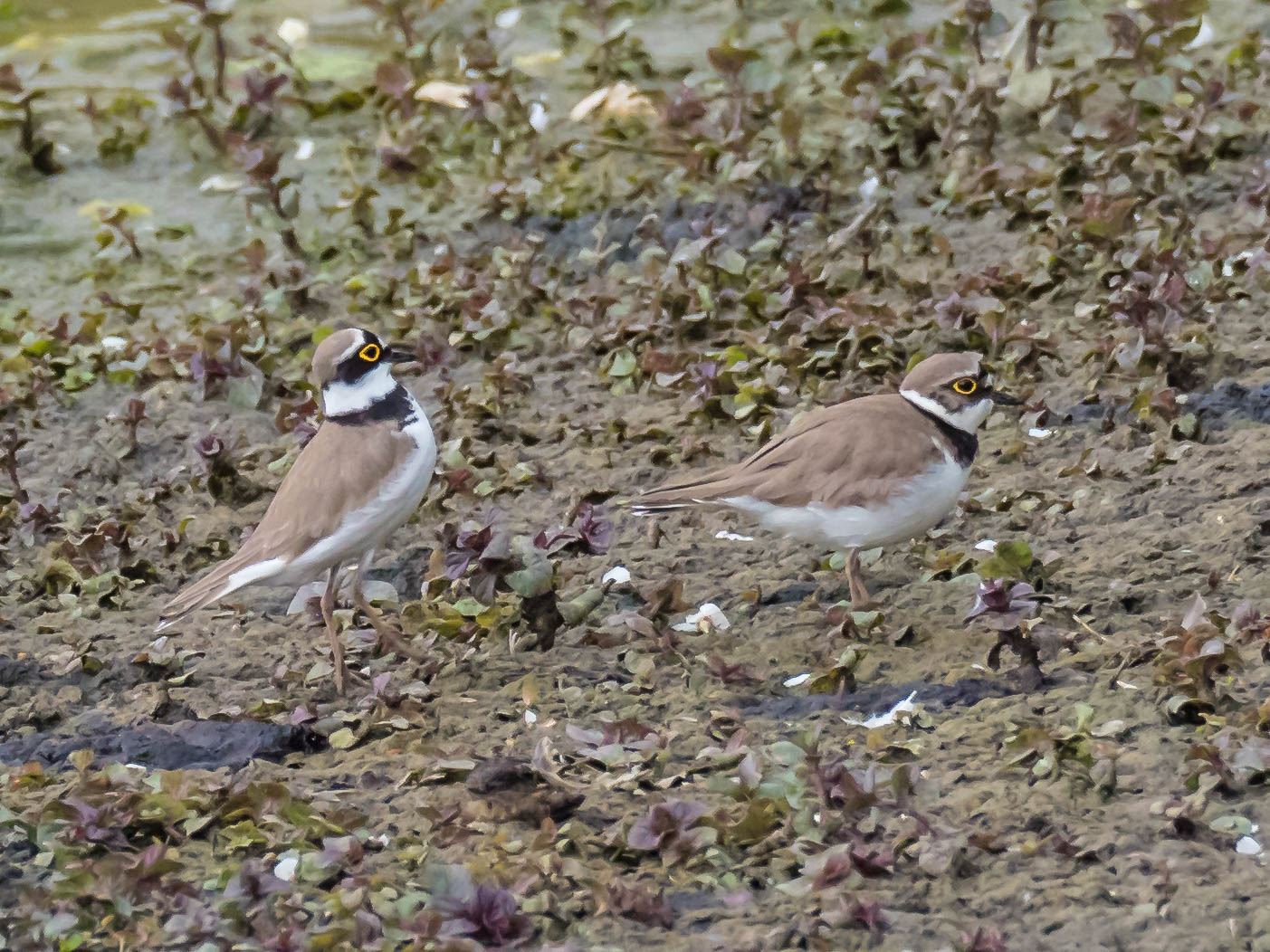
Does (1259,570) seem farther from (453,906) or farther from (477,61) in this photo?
(477,61)

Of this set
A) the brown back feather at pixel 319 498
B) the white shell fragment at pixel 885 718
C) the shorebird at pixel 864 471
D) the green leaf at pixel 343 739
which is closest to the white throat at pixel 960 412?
the shorebird at pixel 864 471

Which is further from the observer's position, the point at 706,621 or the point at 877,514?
the point at 706,621

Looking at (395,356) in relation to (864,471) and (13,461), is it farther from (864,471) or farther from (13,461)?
(13,461)

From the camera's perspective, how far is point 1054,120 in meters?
10.0

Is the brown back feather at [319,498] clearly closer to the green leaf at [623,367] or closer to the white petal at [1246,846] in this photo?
the green leaf at [623,367]

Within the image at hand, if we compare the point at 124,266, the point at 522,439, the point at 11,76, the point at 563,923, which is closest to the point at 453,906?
the point at 563,923

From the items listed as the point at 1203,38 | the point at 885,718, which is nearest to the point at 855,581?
the point at 885,718

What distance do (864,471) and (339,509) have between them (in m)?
1.84

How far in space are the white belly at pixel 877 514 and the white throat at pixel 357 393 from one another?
1376mm

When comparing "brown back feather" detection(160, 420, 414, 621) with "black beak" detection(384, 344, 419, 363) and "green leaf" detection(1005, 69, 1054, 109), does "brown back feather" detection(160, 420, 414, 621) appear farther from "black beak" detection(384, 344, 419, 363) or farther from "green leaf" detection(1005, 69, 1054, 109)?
"green leaf" detection(1005, 69, 1054, 109)

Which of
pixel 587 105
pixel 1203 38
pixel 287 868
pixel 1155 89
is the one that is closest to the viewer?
pixel 287 868

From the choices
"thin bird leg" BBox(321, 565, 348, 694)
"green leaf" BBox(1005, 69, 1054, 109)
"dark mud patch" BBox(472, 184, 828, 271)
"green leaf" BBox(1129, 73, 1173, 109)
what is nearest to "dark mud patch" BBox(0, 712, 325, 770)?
"thin bird leg" BBox(321, 565, 348, 694)

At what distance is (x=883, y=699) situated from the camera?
5.73m

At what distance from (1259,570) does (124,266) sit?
682cm
